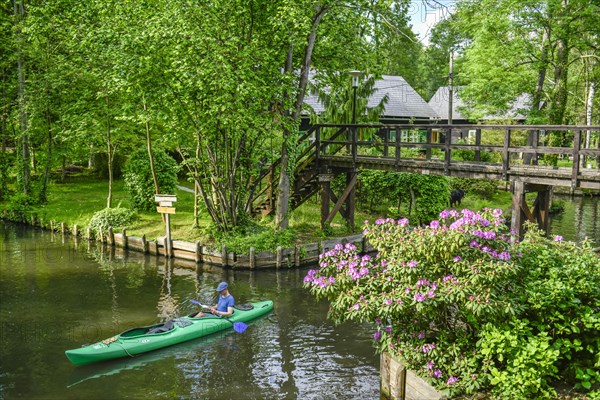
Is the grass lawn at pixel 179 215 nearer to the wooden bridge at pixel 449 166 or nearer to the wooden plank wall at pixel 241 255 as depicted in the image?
the wooden plank wall at pixel 241 255

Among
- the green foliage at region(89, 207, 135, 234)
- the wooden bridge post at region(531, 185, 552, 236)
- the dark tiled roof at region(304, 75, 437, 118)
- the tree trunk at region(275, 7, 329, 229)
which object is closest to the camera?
the wooden bridge post at region(531, 185, 552, 236)

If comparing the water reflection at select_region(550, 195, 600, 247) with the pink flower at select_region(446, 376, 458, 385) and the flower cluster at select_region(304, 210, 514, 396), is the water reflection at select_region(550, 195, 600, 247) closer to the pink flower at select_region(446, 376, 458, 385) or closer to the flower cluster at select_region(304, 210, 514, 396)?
the flower cluster at select_region(304, 210, 514, 396)

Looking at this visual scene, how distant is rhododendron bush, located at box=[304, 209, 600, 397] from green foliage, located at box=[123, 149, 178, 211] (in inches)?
621

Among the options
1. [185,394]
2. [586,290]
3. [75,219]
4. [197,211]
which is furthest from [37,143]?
[586,290]

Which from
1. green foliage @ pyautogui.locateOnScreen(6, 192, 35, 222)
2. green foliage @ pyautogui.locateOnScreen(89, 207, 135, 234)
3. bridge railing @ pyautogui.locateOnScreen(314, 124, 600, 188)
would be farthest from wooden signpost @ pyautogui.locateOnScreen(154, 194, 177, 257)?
green foliage @ pyautogui.locateOnScreen(6, 192, 35, 222)

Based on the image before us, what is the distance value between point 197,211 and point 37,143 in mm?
14054

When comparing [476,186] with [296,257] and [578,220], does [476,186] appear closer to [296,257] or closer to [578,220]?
[578,220]

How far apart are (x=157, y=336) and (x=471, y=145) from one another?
32.4 feet

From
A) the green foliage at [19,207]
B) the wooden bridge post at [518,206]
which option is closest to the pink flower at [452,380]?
the wooden bridge post at [518,206]

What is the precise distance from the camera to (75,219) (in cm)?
2412

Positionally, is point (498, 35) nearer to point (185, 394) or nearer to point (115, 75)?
point (115, 75)

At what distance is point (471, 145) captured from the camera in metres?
15.2

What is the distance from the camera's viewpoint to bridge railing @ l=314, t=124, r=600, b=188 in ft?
42.6

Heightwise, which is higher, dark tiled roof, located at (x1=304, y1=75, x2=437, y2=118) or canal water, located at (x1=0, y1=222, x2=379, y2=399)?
dark tiled roof, located at (x1=304, y1=75, x2=437, y2=118)
